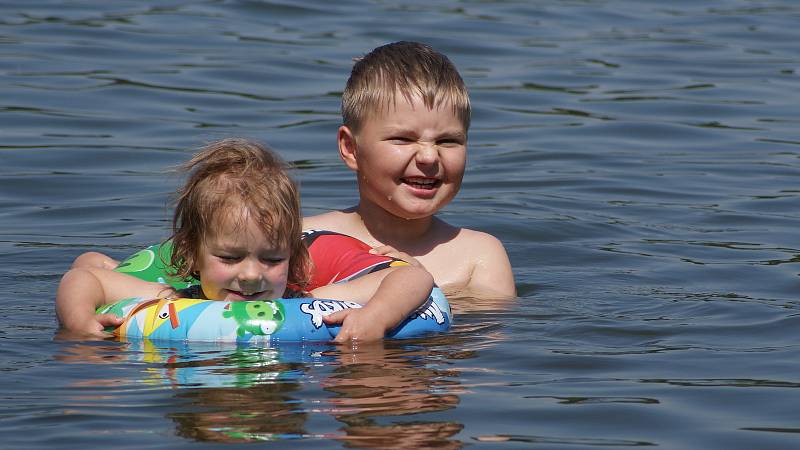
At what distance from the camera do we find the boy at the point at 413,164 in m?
6.75

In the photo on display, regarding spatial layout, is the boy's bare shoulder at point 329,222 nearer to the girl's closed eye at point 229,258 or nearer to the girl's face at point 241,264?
the girl's face at point 241,264

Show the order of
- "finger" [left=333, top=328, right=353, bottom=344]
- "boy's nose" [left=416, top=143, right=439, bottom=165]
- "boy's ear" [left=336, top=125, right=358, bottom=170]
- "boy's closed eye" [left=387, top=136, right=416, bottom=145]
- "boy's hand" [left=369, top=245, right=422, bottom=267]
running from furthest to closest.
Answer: "boy's ear" [left=336, top=125, right=358, bottom=170]
"boy's closed eye" [left=387, top=136, right=416, bottom=145]
"boy's nose" [left=416, top=143, right=439, bottom=165]
"boy's hand" [left=369, top=245, right=422, bottom=267]
"finger" [left=333, top=328, right=353, bottom=344]

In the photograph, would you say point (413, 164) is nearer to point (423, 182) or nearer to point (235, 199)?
point (423, 182)

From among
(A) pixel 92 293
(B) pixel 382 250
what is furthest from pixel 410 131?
(A) pixel 92 293

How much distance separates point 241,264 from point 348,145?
4.90ft

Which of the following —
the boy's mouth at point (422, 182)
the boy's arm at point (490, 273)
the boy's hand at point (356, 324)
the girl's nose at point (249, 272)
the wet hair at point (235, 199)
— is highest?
the wet hair at point (235, 199)

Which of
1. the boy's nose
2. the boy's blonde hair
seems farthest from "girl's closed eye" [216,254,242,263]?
the boy's blonde hair

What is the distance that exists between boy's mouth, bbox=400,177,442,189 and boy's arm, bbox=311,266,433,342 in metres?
0.81

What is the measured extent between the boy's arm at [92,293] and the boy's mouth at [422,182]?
122 centimetres

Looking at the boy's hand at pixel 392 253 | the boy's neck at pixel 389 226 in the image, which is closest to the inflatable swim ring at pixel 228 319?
the boy's hand at pixel 392 253

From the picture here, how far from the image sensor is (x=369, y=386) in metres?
5.17

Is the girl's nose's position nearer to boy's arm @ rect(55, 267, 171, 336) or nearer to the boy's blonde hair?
boy's arm @ rect(55, 267, 171, 336)

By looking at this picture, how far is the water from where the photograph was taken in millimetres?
4887

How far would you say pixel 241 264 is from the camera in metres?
5.70
